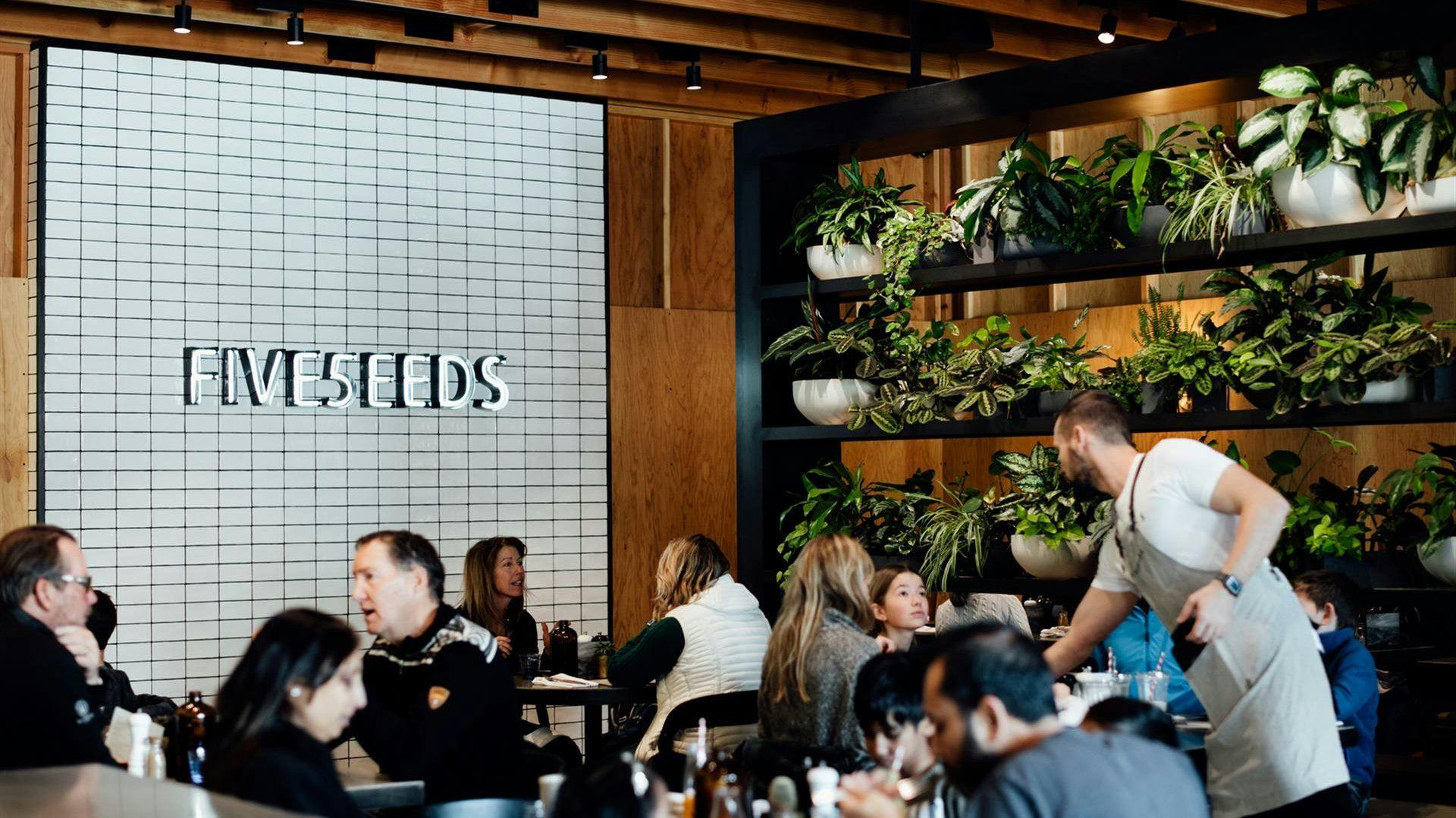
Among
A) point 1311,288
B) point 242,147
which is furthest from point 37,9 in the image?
point 1311,288

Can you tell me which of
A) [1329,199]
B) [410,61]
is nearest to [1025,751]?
[1329,199]

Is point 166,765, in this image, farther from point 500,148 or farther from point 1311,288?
point 500,148

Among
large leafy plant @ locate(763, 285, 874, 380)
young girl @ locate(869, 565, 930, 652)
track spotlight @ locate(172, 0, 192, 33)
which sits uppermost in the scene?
track spotlight @ locate(172, 0, 192, 33)

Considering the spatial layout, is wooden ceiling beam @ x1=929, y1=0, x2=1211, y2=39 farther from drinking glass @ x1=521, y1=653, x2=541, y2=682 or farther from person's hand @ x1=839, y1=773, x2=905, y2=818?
person's hand @ x1=839, y1=773, x2=905, y2=818

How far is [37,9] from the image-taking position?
246 inches

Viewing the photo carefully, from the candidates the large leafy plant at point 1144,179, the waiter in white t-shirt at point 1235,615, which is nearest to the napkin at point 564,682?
the waiter in white t-shirt at point 1235,615

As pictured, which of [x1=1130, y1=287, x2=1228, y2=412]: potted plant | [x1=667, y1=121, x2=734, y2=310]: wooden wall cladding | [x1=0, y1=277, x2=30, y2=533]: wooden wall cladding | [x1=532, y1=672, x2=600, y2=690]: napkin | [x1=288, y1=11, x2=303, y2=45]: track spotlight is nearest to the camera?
[x1=1130, y1=287, x2=1228, y2=412]: potted plant

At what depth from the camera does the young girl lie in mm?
4574

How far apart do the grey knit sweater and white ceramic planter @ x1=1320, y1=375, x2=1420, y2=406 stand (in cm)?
159

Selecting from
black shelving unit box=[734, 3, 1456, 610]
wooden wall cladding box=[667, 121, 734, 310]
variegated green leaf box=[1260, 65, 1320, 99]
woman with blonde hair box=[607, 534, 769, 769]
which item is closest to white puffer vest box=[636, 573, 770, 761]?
woman with blonde hair box=[607, 534, 769, 769]

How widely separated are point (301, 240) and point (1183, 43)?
13.0 ft

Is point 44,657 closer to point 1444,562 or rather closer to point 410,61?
point 1444,562

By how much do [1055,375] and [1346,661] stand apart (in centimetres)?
123

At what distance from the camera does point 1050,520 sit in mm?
5008
